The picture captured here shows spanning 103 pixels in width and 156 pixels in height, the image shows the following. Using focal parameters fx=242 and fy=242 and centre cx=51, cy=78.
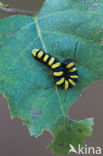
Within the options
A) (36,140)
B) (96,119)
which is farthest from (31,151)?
(96,119)

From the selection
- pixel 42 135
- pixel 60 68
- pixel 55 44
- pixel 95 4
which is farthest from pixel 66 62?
pixel 42 135

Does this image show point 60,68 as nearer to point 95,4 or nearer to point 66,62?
point 66,62

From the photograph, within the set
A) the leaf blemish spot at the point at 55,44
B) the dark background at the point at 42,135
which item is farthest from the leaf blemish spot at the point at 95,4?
the dark background at the point at 42,135

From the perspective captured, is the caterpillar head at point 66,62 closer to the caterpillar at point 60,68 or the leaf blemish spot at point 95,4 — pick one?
the caterpillar at point 60,68

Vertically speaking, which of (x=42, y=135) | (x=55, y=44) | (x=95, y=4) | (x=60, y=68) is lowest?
(x=42, y=135)

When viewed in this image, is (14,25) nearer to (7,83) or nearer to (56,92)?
(7,83)

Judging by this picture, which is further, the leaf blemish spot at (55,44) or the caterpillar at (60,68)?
the leaf blemish spot at (55,44)
